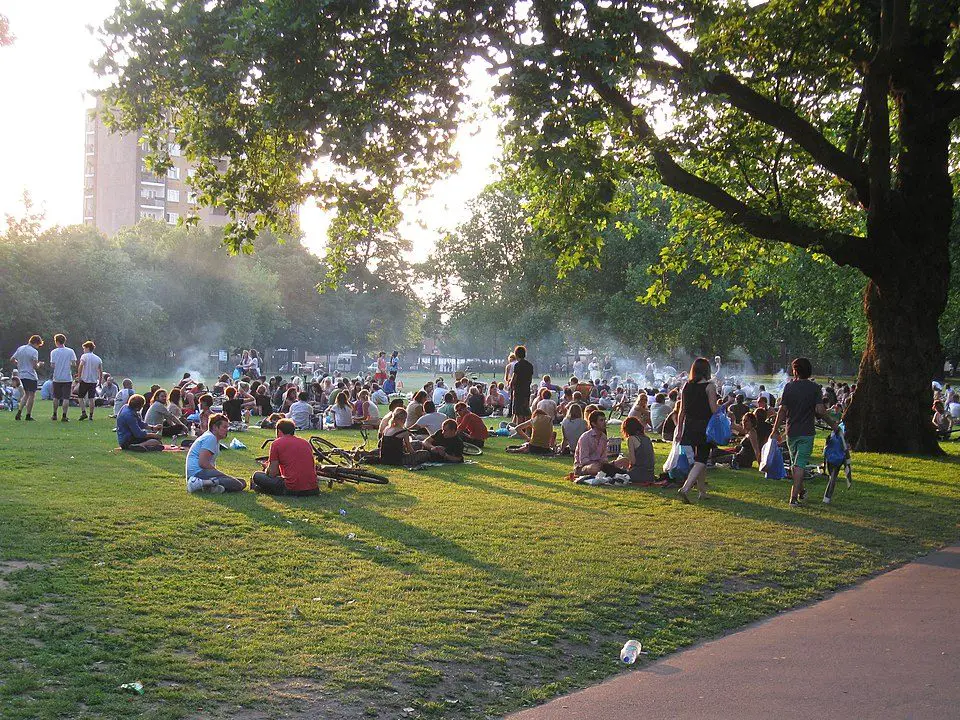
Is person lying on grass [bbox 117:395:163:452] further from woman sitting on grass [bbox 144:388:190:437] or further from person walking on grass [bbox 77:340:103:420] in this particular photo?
person walking on grass [bbox 77:340:103:420]

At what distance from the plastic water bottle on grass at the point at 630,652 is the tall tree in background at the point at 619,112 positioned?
7924 mm

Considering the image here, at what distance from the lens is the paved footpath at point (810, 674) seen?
545 centimetres

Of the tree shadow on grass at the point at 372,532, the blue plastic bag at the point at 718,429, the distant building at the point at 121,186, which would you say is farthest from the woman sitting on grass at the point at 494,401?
the distant building at the point at 121,186

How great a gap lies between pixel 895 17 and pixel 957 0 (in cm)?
108

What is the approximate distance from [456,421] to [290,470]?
20.8 ft

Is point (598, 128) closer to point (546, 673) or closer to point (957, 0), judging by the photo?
point (957, 0)

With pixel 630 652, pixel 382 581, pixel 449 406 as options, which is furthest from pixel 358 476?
pixel 449 406

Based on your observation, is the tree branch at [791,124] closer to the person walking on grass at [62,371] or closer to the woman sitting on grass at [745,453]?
the woman sitting on grass at [745,453]

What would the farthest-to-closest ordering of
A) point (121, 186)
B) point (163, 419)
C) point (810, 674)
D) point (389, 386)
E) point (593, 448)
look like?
point (121, 186) < point (389, 386) < point (163, 419) < point (593, 448) < point (810, 674)

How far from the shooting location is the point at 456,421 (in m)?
18.9

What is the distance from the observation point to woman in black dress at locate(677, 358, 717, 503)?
1304 cm

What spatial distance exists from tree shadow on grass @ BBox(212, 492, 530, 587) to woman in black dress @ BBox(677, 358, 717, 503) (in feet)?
13.7

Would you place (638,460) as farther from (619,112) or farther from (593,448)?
(619,112)

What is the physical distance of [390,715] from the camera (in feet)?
17.4
